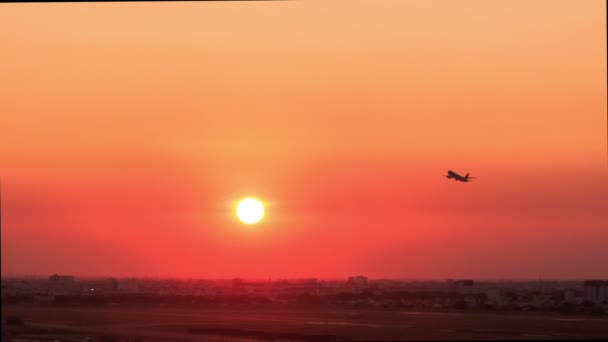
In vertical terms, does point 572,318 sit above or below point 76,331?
above

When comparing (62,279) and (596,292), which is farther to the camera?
(596,292)

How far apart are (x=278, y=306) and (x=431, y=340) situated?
80.4 ft

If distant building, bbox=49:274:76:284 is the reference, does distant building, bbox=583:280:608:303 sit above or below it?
above

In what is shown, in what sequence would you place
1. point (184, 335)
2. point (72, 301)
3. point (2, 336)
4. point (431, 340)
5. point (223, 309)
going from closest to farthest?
point (2, 336)
point (72, 301)
point (184, 335)
point (431, 340)
point (223, 309)

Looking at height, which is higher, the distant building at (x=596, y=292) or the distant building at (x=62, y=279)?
the distant building at (x=596, y=292)

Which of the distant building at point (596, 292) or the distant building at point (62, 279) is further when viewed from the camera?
the distant building at point (596, 292)

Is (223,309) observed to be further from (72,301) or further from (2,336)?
(2,336)

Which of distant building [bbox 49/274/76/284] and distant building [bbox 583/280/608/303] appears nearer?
distant building [bbox 49/274/76/284]

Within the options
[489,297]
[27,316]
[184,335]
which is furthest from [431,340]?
[489,297]

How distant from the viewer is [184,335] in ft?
90.4

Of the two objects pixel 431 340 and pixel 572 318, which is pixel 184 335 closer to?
pixel 431 340

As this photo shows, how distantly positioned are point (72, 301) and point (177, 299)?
106 ft

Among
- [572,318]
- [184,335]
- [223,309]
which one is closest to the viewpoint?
[184,335]

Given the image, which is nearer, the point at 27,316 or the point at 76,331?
the point at 27,316
